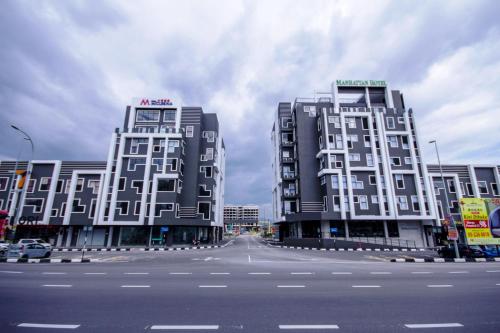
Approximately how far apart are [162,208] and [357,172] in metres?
34.7

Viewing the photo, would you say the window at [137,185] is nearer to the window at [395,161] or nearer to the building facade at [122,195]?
the building facade at [122,195]

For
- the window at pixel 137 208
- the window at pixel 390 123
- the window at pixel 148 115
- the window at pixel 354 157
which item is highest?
the window at pixel 148 115

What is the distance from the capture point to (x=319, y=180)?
1705 inches

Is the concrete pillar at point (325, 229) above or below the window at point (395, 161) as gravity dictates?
below

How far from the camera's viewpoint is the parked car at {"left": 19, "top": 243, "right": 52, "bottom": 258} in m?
21.0

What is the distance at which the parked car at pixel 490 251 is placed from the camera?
22312mm

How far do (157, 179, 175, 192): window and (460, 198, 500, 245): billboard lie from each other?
3919 centimetres

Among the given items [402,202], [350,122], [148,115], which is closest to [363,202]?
[402,202]

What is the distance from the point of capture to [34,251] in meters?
21.5

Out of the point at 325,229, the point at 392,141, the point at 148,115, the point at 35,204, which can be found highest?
the point at 148,115

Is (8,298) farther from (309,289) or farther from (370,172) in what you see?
(370,172)

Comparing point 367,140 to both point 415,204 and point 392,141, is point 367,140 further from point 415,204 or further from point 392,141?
point 415,204

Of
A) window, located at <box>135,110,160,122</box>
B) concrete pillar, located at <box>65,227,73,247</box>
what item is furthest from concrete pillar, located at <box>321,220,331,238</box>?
concrete pillar, located at <box>65,227,73,247</box>

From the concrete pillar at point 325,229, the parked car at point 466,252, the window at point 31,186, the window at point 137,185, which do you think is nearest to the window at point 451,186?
the concrete pillar at point 325,229
